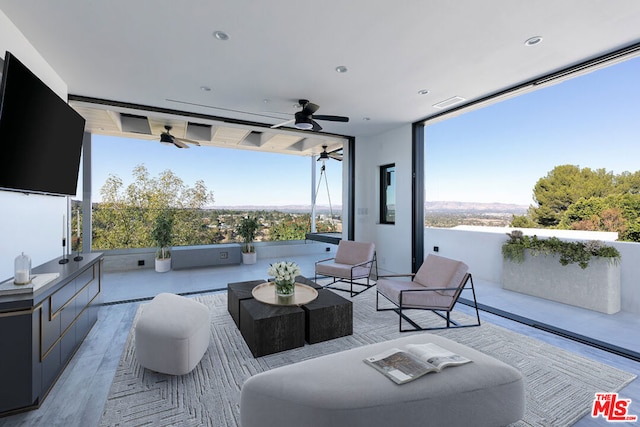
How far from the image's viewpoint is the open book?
5.45 ft

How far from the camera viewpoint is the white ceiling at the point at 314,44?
228 cm

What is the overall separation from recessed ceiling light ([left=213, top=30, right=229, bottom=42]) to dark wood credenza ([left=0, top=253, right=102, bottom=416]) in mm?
2541

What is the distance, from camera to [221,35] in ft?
8.66

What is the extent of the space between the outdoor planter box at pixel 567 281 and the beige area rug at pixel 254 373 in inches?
68.6

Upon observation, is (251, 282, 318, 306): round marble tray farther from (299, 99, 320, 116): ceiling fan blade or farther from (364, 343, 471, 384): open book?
(299, 99, 320, 116): ceiling fan blade

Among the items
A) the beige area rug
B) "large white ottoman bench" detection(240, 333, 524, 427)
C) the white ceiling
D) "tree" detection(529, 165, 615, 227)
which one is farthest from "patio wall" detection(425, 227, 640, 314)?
"large white ottoman bench" detection(240, 333, 524, 427)

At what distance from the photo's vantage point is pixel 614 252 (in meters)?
3.82

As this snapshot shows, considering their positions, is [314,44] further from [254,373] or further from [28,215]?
[28,215]

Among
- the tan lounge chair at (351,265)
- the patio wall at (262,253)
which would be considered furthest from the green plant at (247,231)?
the tan lounge chair at (351,265)

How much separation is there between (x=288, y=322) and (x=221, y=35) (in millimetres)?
Answer: 2843

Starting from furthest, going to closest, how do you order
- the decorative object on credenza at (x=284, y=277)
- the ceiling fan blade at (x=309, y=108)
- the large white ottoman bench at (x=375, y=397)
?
the ceiling fan blade at (x=309, y=108) → the decorative object on credenza at (x=284, y=277) → the large white ottoman bench at (x=375, y=397)

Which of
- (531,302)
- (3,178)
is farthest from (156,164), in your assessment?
(531,302)

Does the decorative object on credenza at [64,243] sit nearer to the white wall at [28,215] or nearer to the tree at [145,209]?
the white wall at [28,215]

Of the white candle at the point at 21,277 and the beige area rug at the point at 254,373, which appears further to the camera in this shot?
the white candle at the point at 21,277
